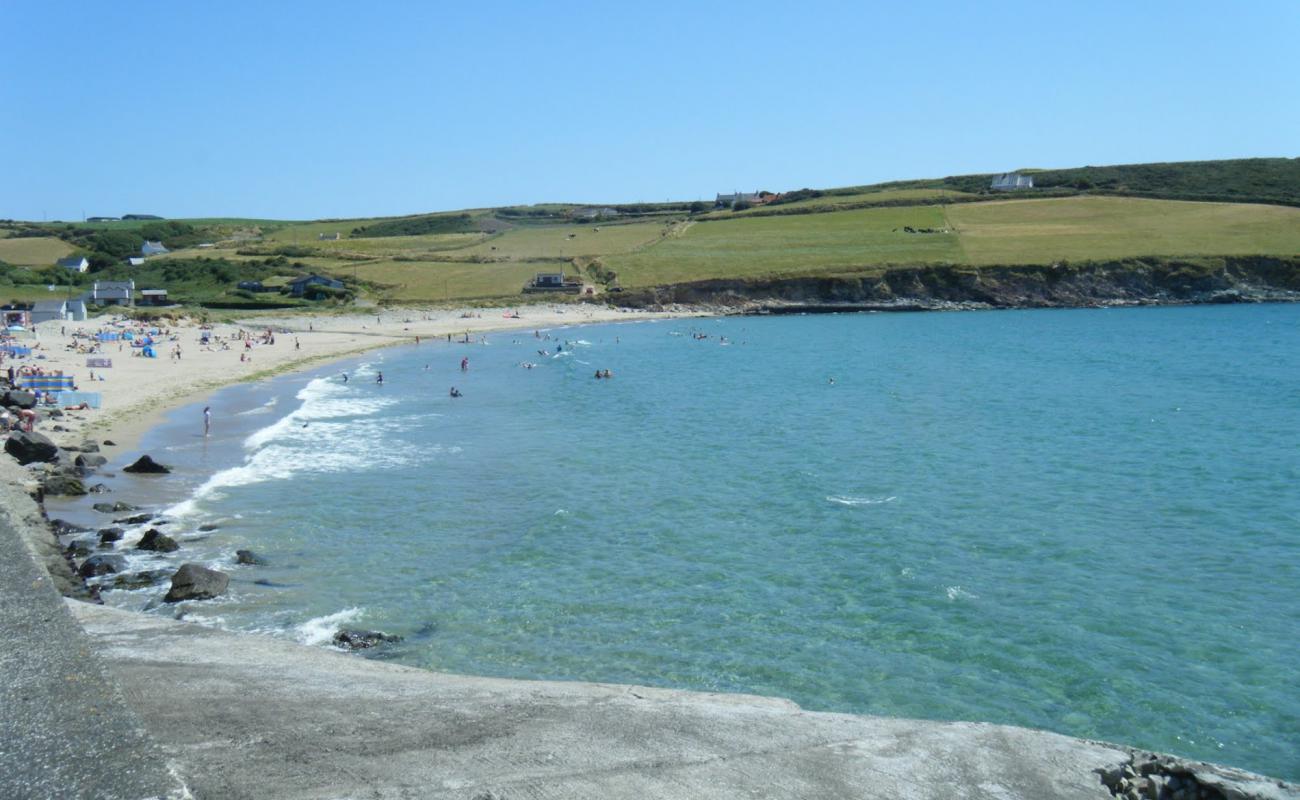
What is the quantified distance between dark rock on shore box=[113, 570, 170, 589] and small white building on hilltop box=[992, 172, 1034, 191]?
144393 millimetres

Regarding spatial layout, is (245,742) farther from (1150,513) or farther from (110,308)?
(110,308)

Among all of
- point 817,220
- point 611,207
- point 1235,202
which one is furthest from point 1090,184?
point 611,207

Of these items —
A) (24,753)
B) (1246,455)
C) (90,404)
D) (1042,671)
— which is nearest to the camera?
(24,753)

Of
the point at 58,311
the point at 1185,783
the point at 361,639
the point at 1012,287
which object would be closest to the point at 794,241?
the point at 1012,287

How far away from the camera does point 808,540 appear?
23953mm

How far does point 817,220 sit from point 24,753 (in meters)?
128

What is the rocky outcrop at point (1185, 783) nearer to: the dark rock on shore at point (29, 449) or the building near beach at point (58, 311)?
the dark rock on shore at point (29, 449)

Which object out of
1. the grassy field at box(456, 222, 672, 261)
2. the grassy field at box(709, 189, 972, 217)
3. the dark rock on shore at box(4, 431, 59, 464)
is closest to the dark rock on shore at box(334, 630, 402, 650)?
the dark rock on shore at box(4, 431, 59, 464)

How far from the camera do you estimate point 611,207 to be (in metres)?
188

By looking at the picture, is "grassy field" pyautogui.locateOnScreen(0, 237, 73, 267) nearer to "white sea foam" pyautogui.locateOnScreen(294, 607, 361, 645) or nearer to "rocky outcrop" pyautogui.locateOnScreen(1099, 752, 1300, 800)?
"white sea foam" pyautogui.locateOnScreen(294, 607, 361, 645)

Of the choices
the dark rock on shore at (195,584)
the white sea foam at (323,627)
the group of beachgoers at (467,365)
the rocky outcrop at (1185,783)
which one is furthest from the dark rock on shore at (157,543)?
the group of beachgoers at (467,365)

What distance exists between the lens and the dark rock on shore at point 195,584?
1956 cm

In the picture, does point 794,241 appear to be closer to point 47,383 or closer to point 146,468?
point 47,383

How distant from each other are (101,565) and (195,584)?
8.98 ft
